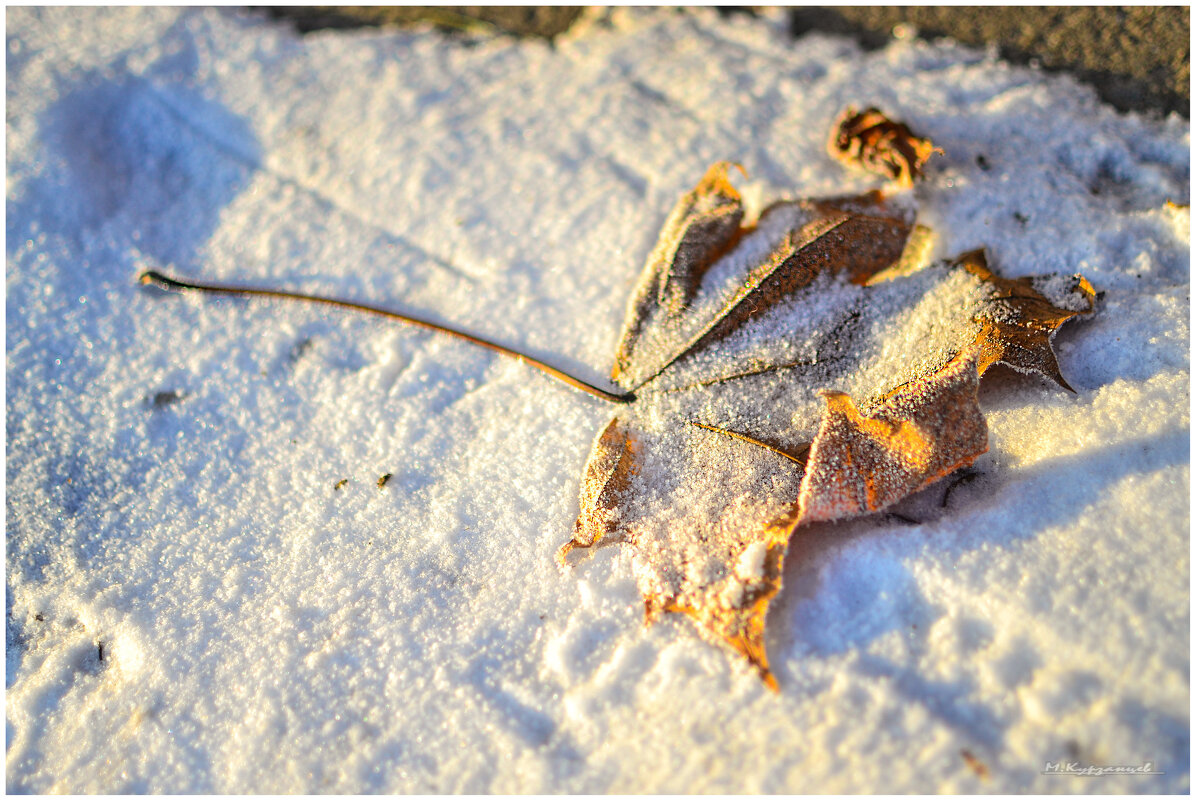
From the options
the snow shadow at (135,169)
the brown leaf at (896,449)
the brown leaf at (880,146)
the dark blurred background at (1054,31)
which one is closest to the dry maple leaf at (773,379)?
the brown leaf at (896,449)

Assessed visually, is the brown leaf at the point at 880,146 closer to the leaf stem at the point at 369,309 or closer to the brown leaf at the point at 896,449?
the brown leaf at the point at 896,449

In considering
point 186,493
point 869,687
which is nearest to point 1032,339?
point 869,687

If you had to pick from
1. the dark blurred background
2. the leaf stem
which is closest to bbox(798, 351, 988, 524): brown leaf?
the leaf stem

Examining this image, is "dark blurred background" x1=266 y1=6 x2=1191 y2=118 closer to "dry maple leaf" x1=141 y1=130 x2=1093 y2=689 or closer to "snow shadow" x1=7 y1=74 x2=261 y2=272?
"snow shadow" x1=7 y1=74 x2=261 y2=272

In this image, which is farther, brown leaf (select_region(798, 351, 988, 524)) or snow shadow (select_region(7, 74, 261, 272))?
snow shadow (select_region(7, 74, 261, 272))

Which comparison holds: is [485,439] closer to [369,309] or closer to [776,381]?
[369,309]

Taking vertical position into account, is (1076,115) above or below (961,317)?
above

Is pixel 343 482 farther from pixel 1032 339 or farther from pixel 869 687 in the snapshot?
pixel 1032 339
